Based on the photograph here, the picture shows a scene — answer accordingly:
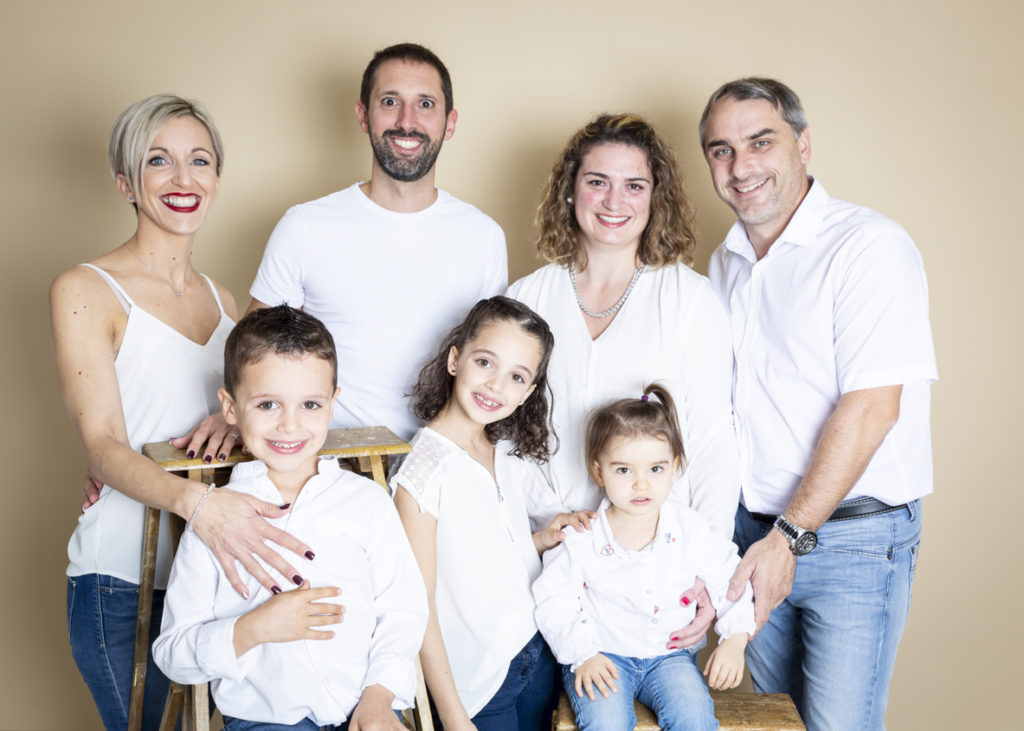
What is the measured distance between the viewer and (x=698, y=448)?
7.57 feet

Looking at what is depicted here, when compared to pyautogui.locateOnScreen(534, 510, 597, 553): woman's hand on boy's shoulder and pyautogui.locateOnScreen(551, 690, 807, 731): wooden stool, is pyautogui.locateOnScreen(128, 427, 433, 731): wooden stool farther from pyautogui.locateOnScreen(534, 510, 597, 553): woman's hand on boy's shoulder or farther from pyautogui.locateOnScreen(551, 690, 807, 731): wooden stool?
pyautogui.locateOnScreen(534, 510, 597, 553): woman's hand on boy's shoulder

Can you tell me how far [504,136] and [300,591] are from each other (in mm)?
2047

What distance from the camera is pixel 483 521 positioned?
2.15 meters

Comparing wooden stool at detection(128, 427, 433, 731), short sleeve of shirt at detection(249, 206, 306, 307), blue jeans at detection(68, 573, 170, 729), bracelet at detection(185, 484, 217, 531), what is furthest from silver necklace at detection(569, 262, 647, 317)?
blue jeans at detection(68, 573, 170, 729)

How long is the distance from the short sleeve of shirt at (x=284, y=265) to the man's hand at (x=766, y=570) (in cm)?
146

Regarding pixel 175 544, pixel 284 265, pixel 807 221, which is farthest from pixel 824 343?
pixel 175 544

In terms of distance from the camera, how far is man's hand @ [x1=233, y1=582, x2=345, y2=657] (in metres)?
1.71

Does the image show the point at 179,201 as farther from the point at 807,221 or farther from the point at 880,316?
the point at 880,316

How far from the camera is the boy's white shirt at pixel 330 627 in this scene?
175cm

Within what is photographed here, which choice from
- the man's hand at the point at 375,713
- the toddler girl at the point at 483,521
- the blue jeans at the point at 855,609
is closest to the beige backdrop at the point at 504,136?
the blue jeans at the point at 855,609

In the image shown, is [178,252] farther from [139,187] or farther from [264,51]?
[264,51]

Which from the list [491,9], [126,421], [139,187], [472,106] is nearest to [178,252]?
[139,187]

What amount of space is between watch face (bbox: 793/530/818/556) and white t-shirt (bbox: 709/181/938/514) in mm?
181

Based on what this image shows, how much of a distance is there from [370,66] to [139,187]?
83 centimetres
